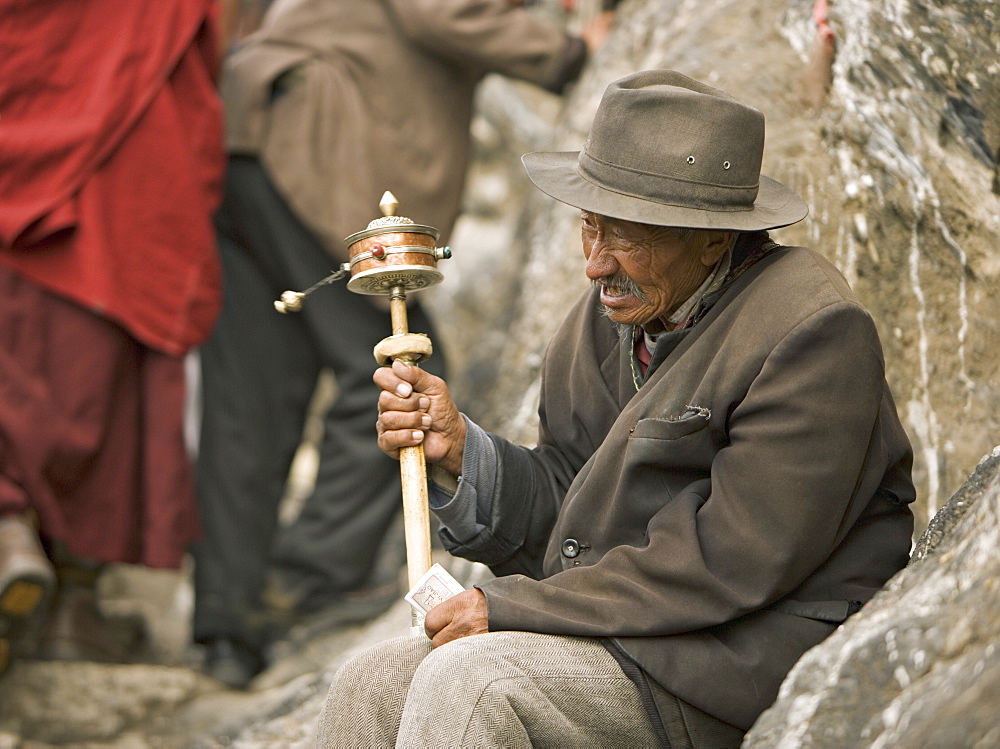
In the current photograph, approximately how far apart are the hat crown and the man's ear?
0.08m

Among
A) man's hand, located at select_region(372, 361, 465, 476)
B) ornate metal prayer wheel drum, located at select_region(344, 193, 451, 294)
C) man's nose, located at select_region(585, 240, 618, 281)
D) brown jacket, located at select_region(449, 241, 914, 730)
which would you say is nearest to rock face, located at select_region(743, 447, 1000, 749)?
brown jacket, located at select_region(449, 241, 914, 730)

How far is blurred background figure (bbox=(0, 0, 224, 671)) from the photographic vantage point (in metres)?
3.83

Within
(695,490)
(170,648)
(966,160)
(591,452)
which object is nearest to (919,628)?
(695,490)

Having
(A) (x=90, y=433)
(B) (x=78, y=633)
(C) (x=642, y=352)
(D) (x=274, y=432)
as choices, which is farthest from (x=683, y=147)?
(B) (x=78, y=633)

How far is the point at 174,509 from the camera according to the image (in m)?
4.09

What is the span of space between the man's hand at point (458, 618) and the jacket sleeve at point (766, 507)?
0.05m

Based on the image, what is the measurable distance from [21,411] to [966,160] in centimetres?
290

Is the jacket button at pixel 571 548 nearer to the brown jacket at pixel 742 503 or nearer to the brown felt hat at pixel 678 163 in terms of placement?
the brown jacket at pixel 742 503

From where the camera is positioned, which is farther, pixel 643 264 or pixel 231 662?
pixel 231 662

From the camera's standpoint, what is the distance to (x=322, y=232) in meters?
4.21

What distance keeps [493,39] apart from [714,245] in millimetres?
2158

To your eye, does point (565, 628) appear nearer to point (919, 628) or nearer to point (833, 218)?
point (919, 628)

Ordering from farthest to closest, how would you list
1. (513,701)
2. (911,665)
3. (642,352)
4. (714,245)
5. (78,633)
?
(78,633) → (642,352) → (714,245) → (513,701) → (911,665)

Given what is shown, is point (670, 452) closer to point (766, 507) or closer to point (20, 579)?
point (766, 507)
